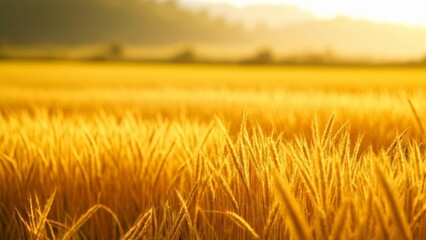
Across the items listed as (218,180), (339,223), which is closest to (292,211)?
(339,223)

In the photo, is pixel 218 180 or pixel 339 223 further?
pixel 218 180

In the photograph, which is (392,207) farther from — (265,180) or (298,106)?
(298,106)

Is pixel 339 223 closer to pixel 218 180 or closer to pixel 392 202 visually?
pixel 392 202

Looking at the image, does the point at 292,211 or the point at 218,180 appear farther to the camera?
the point at 218,180

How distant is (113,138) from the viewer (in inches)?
69.5

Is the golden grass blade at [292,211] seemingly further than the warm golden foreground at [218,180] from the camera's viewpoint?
No

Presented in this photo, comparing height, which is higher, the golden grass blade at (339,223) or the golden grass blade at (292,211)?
the golden grass blade at (292,211)

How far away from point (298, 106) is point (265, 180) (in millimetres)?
1964

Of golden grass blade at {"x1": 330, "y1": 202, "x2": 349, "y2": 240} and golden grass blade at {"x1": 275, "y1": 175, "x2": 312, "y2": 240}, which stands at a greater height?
golden grass blade at {"x1": 275, "y1": 175, "x2": 312, "y2": 240}

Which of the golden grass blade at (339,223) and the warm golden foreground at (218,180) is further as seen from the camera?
the warm golden foreground at (218,180)

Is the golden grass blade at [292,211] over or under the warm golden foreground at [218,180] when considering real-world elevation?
over

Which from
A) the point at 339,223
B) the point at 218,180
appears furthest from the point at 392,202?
the point at 218,180

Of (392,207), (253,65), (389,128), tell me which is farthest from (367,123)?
(253,65)

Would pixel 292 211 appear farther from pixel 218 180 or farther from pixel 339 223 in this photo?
pixel 218 180
